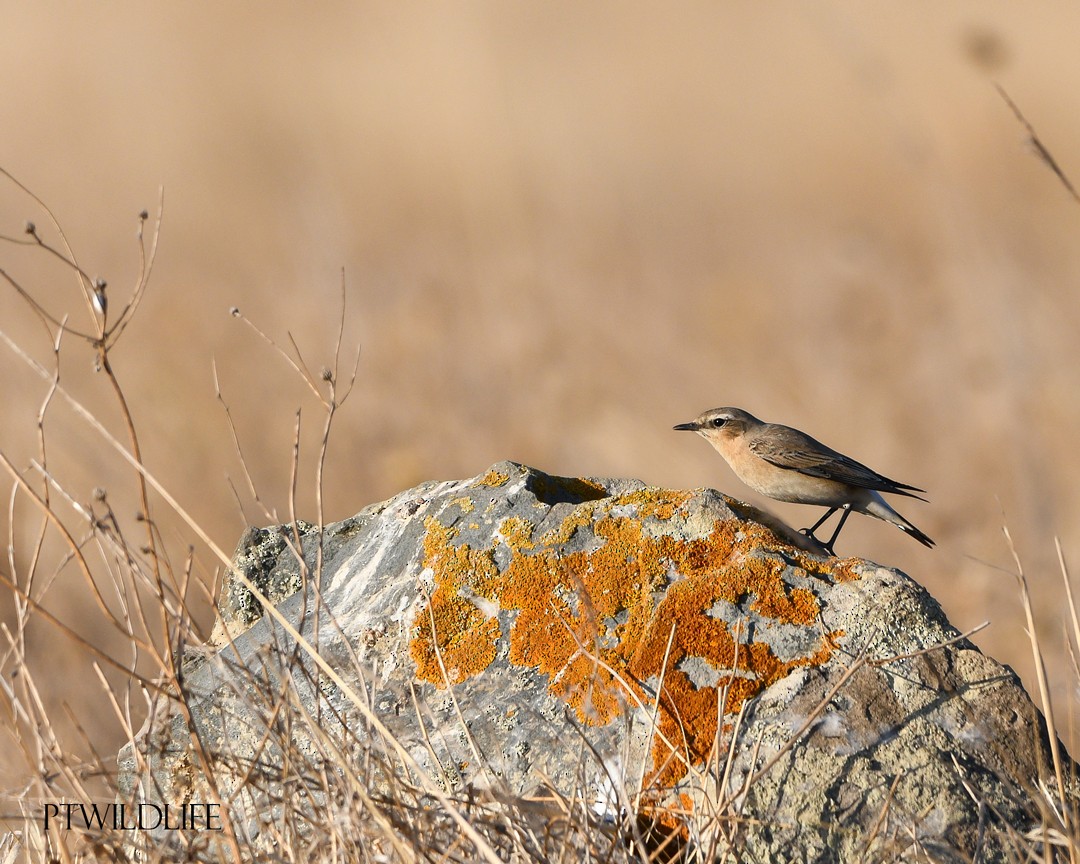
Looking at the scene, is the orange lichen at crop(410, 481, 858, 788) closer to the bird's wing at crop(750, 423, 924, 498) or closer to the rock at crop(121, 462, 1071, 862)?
the rock at crop(121, 462, 1071, 862)

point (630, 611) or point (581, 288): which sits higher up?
point (581, 288)

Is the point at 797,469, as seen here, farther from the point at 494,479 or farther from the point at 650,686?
the point at 650,686

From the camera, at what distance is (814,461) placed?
19.2 ft

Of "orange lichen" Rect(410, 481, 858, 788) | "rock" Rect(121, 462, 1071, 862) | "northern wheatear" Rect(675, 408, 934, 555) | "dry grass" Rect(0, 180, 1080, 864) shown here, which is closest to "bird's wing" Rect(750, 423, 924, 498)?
"northern wheatear" Rect(675, 408, 934, 555)

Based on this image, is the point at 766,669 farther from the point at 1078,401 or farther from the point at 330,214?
the point at 330,214

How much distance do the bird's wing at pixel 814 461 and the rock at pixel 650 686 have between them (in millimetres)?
1870

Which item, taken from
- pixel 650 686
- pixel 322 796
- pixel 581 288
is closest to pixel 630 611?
pixel 650 686

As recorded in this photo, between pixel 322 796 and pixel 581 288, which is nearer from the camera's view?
pixel 322 796

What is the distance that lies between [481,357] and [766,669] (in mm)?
7371

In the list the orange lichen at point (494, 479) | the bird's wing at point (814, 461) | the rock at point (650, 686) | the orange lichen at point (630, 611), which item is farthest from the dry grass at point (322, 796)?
the bird's wing at point (814, 461)

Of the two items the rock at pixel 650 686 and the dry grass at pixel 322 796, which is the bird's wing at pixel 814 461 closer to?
the rock at pixel 650 686

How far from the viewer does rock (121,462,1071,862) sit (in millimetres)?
3031

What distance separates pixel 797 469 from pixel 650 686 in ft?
8.97

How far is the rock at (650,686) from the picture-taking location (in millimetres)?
3031
